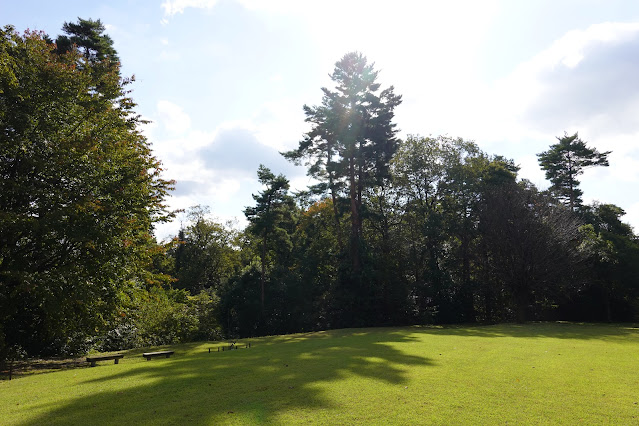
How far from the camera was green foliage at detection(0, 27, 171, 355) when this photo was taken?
1334cm

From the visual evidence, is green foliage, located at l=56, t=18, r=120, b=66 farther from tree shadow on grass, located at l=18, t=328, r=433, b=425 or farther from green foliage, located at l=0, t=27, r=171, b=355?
tree shadow on grass, located at l=18, t=328, r=433, b=425

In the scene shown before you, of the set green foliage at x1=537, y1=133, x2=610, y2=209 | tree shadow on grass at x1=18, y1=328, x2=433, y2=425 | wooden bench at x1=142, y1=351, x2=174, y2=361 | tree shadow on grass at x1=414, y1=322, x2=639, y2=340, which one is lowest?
tree shadow on grass at x1=414, y1=322, x2=639, y2=340

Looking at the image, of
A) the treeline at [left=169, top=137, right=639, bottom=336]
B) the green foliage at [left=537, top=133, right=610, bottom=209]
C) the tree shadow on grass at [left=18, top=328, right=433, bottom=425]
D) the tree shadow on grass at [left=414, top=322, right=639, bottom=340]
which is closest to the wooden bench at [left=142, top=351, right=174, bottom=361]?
the tree shadow on grass at [left=18, top=328, right=433, bottom=425]

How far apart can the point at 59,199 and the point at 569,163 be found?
55.7m

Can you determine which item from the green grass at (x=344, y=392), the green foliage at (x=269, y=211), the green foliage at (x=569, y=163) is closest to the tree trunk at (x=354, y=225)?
the green foliage at (x=269, y=211)

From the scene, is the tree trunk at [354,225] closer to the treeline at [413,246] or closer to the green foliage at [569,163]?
the treeline at [413,246]

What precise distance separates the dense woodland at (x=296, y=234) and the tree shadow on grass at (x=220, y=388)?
5.63m

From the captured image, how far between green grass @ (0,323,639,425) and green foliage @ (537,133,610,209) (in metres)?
42.2

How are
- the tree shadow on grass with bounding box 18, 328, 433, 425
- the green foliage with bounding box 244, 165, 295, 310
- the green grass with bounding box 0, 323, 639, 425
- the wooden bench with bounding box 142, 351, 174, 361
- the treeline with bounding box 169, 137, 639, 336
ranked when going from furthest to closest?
the green foliage with bounding box 244, 165, 295, 310, the treeline with bounding box 169, 137, 639, 336, the wooden bench with bounding box 142, 351, 174, 361, the tree shadow on grass with bounding box 18, 328, 433, 425, the green grass with bounding box 0, 323, 639, 425

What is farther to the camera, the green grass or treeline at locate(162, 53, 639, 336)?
treeline at locate(162, 53, 639, 336)

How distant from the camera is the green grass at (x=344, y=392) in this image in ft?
21.4

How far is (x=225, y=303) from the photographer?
36.1 m

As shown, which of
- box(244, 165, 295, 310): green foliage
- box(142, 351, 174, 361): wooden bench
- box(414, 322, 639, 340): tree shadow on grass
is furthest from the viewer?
box(244, 165, 295, 310): green foliage

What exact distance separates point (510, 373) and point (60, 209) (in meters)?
15.8
